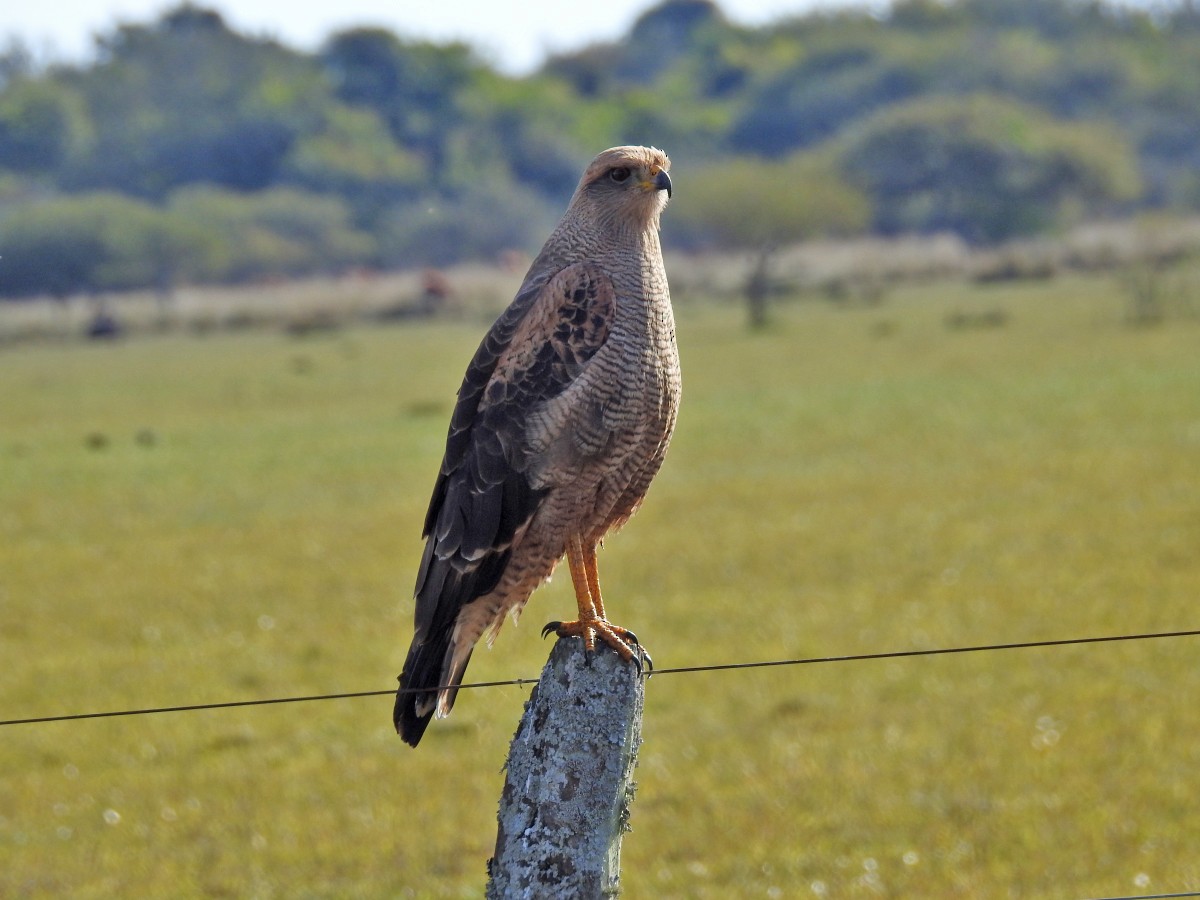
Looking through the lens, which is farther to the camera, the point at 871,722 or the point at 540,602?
the point at 540,602

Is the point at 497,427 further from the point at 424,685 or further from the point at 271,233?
the point at 271,233

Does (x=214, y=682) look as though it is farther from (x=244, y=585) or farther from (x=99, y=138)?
(x=99, y=138)

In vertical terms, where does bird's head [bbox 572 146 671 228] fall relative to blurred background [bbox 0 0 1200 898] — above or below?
above

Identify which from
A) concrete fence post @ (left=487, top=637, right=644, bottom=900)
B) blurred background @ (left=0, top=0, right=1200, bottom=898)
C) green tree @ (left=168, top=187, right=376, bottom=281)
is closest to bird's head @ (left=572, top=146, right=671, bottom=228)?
concrete fence post @ (left=487, top=637, right=644, bottom=900)

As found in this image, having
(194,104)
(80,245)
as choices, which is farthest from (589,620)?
(194,104)

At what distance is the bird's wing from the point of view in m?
3.47

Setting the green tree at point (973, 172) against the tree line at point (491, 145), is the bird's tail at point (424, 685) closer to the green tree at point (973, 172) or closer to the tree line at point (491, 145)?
the tree line at point (491, 145)

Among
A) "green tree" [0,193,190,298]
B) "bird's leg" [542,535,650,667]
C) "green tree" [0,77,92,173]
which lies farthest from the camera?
"green tree" [0,77,92,173]

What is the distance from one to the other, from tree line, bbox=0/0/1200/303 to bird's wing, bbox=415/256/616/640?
10387mm

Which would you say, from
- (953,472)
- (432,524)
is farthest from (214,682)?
(953,472)

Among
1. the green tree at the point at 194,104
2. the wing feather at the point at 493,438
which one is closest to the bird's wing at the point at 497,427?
the wing feather at the point at 493,438

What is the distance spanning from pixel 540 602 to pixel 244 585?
2751 mm

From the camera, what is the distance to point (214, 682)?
1069cm

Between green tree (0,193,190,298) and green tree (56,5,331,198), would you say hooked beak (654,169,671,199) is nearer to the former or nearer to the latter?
green tree (0,193,190,298)
